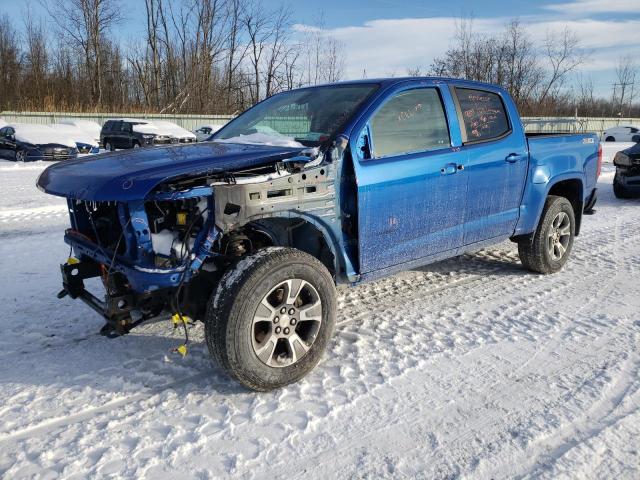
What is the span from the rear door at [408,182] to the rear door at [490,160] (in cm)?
17

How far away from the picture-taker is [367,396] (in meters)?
3.02

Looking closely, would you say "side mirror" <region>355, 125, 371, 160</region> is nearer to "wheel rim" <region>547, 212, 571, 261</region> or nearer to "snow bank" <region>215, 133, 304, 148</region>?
"snow bank" <region>215, 133, 304, 148</region>

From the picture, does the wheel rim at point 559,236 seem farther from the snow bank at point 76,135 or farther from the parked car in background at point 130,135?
the parked car in background at point 130,135

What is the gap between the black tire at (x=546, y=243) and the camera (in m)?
5.16

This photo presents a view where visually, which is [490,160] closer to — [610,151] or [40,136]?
[40,136]

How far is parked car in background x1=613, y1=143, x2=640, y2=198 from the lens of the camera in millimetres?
9961

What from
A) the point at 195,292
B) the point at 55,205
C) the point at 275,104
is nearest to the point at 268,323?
the point at 195,292

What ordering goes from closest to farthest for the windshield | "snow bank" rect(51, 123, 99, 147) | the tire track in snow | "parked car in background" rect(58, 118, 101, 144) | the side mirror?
the tire track in snow, the side mirror, the windshield, "snow bank" rect(51, 123, 99, 147), "parked car in background" rect(58, 118, 101, 144)

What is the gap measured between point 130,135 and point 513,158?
21.4 metres

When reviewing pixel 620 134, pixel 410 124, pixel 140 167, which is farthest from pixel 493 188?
pixel 620 134

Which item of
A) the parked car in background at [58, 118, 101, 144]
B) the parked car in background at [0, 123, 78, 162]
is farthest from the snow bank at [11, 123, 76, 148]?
the parked car in background at [58, 118, 101, 144]

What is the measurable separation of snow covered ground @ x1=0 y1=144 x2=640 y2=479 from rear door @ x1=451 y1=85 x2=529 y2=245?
678mm

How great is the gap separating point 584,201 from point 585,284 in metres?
1.23

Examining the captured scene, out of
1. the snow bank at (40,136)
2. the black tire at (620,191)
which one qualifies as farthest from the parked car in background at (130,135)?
the black tire at (620,191)
